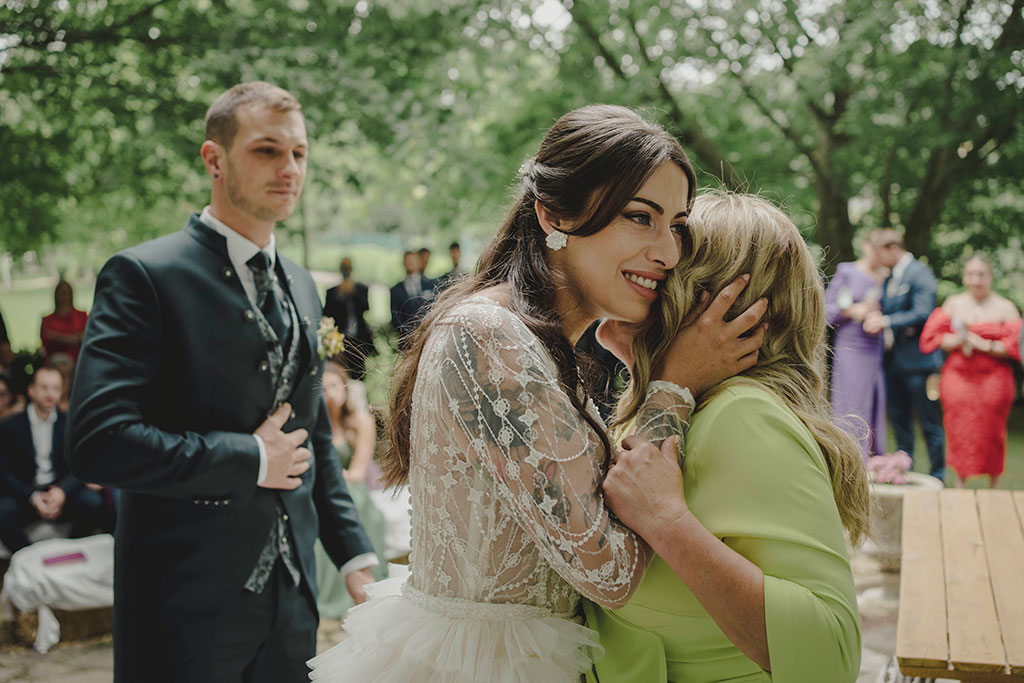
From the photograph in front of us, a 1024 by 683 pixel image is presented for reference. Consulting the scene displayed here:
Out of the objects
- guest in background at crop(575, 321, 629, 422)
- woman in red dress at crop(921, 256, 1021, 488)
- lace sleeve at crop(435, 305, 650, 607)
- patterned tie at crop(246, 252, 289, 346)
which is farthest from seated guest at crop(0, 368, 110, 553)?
woman in red dress at crop(921, 256, 1021, 488)

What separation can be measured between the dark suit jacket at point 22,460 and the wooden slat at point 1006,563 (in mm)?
5520

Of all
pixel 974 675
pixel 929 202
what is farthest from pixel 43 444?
pixel 929 202

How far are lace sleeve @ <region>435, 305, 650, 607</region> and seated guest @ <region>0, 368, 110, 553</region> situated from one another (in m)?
5.17

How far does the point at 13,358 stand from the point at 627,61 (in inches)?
322

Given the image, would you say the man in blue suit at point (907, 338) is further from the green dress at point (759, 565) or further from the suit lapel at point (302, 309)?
the green dress at point (759, 565)

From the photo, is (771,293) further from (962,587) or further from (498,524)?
(962,587)

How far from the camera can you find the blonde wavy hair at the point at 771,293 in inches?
73.8

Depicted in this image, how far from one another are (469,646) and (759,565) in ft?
1.91

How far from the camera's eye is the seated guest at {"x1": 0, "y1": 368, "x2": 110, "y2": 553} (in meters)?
5.90

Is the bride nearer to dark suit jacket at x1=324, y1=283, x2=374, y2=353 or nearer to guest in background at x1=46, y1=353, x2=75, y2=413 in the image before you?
guest in background at x1=46, y1=353, x2=75, y2=413

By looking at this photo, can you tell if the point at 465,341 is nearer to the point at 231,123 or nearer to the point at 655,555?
the point at 655,555

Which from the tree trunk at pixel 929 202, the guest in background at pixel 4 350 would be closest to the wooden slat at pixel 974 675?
the guest in background at pixel 4 350

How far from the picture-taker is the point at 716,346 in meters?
1.85

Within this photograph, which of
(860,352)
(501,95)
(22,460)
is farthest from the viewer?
(501,95)
